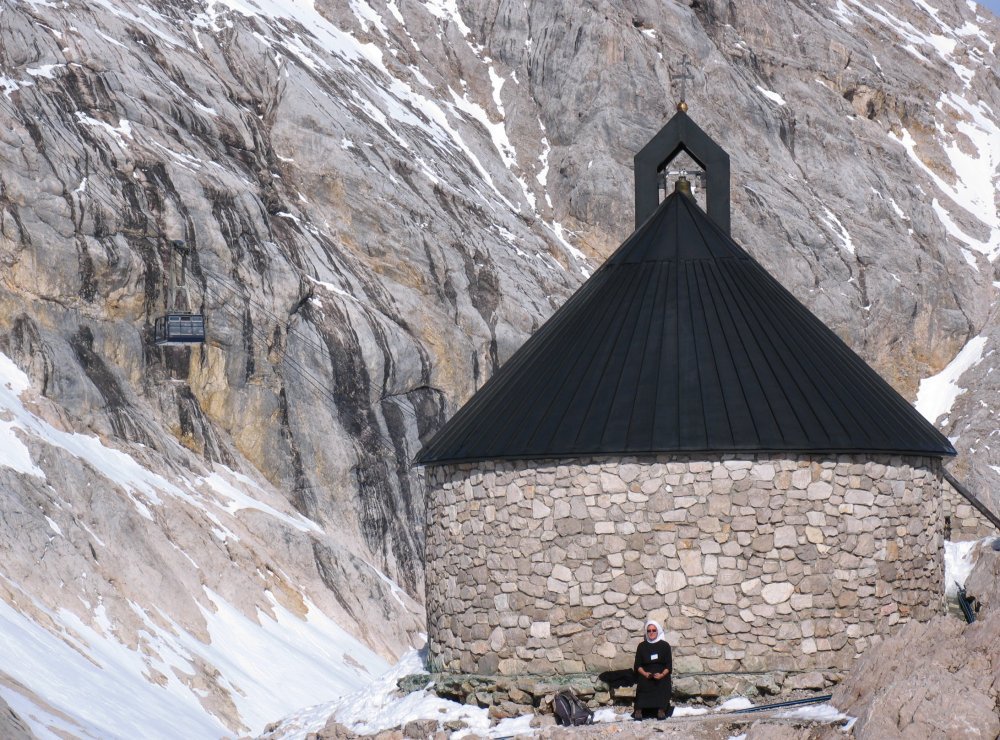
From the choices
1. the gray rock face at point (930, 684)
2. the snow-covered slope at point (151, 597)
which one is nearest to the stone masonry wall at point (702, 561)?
the gray rock face at point (930, 684)

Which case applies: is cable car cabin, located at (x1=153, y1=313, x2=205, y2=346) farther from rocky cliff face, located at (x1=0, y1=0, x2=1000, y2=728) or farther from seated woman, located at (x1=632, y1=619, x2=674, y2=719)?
seated woman, located at (x1=632, y1=619, x2=674, y2=719)

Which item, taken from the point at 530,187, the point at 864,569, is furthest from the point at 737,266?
the point at 530,187

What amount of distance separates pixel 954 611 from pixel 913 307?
176ft

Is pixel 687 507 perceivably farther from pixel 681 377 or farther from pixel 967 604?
pixel 967 604

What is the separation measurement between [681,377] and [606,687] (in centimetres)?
399

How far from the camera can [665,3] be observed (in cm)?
7931

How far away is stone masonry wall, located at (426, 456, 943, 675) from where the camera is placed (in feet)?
58.5

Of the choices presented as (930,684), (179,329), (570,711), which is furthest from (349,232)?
(930,684)

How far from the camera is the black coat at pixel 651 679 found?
16.7 meters

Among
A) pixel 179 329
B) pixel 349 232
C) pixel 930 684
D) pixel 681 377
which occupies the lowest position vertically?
pixel 930 684

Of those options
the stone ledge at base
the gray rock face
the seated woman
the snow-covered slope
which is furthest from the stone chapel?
the snow-covered slope

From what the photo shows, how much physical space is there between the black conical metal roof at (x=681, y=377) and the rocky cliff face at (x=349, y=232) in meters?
16.1

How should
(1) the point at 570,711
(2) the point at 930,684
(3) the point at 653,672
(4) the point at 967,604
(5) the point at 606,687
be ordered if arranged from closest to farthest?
(2) the point at 930,684 → (3) the point at 653,672 → (1) the point at 570,711 → (5) the point at 606,687 → (4) the point at 967,604

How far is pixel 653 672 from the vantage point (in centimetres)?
1666
